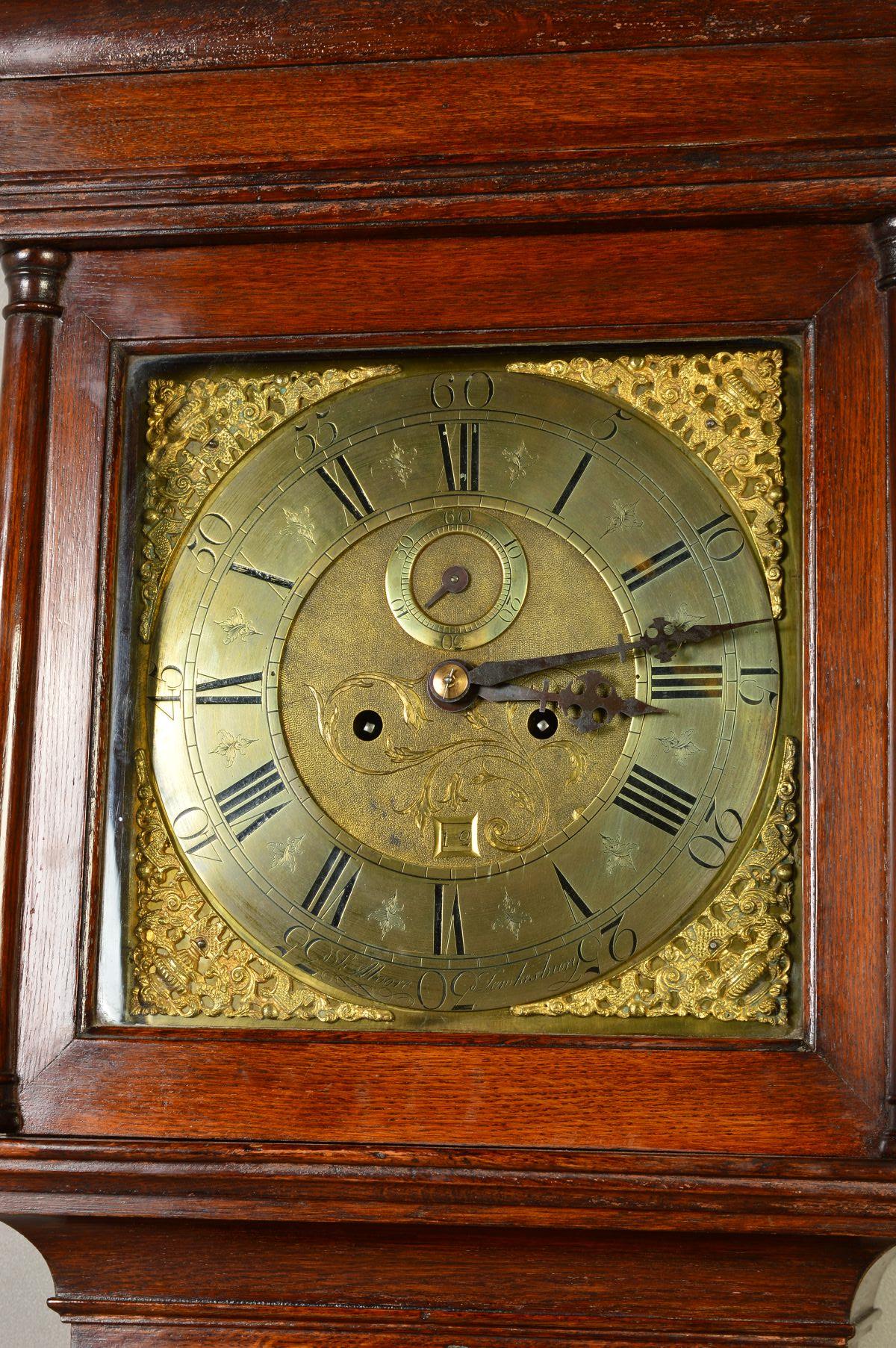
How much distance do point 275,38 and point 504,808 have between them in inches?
30.8

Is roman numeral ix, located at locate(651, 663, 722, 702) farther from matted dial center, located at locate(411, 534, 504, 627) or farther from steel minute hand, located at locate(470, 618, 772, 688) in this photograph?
matted dial center, located at locate(411, 534, 504, 627)

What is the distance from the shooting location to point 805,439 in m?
1.41

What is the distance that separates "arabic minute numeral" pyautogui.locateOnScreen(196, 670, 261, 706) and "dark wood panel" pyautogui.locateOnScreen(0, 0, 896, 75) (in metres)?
0.60

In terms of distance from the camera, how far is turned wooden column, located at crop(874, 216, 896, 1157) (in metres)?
1.27

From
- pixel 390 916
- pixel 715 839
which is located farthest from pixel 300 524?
pixel 715 839

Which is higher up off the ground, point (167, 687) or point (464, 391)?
point (464, 391)

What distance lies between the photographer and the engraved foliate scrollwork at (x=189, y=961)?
140cm

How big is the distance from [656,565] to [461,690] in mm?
227

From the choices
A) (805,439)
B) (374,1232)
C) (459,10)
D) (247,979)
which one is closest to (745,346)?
(805,439)

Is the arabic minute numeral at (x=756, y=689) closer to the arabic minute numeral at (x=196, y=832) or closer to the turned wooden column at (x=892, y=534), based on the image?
the turned wooden column at (x=892, y=534)

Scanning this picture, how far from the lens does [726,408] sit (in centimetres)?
144

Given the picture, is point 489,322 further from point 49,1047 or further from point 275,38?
point 49,1047

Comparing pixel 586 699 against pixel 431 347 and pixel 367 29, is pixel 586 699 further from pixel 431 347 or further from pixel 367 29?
pixel 367 29

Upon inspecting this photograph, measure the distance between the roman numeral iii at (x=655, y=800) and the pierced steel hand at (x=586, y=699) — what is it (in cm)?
5
